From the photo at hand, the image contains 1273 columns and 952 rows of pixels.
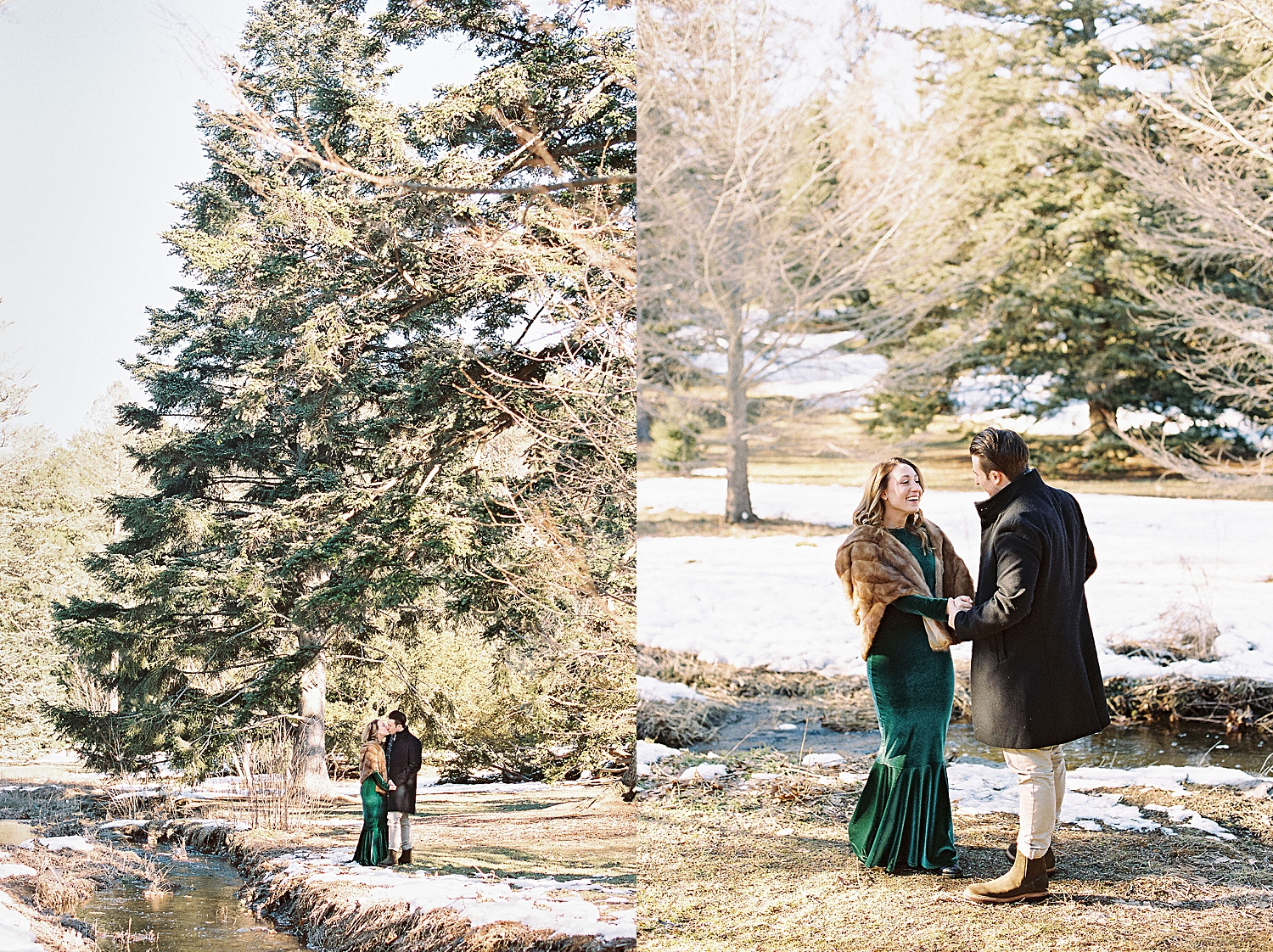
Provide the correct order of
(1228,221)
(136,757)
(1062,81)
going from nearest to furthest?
(136,757) < (1228,221) < (1062,81)

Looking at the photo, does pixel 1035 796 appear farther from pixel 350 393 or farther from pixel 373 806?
pixel 350 393

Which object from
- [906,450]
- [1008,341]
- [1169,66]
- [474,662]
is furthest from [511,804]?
[1169,66]

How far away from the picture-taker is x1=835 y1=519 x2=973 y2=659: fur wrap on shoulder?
3311 mm

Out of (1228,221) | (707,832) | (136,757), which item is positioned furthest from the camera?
(1228,221)

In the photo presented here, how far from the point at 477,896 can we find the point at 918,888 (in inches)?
52.2

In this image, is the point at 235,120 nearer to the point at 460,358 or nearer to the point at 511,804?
the point at 460,358

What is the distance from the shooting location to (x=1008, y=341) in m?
7.55

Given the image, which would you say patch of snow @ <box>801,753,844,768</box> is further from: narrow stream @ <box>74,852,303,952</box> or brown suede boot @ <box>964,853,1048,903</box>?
narrow stream @ <box>74,852,303,952</box>

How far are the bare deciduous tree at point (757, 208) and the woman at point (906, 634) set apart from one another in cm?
338

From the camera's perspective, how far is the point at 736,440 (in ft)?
23.0

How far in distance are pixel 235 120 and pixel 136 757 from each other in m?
1.83

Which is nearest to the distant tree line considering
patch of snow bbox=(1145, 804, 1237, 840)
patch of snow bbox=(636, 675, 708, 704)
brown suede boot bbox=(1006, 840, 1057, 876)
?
patch of snow bbox=(636, 675, 708, 704)

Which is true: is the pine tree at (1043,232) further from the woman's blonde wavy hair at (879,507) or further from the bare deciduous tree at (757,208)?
the woman's blonde wavy hair at (879,507)

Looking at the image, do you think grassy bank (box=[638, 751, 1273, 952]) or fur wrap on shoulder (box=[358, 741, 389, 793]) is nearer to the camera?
fur wrap on shoulder (box=[358, 741, 389, 793])
